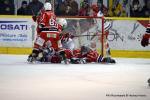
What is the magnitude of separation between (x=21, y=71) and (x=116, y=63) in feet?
9.63

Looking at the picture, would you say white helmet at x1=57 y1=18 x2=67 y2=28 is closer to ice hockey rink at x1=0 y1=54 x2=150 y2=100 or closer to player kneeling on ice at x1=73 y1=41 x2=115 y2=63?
player kneeling on ice at x1=73 y1=41 x2=115 y2=63

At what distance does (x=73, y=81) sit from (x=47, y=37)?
11.1ft

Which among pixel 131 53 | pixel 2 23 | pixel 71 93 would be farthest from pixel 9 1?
pixel 71 93

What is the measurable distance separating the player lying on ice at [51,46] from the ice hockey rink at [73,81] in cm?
41

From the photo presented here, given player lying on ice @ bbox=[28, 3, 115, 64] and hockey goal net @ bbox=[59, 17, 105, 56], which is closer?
player lying on ice @ bbox=[28, 3, 115, 64]

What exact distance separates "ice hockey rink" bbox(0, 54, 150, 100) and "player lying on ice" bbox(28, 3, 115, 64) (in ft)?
1.35

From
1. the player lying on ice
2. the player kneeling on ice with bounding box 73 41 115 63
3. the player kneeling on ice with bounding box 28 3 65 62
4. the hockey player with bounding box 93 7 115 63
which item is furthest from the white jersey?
the hockey player with bounding box 93 7 115 63

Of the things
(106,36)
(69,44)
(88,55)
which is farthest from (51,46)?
(106,36)

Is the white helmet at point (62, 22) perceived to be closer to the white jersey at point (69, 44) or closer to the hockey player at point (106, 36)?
the white jersey at point (69, 44)

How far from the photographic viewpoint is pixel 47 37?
1144 centimetres

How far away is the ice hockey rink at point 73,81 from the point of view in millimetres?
6426

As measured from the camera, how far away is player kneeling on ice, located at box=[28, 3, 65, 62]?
11383mm

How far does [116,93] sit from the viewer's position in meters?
6.68

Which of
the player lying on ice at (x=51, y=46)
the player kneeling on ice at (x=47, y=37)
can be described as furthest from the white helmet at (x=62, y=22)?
the player kneeling on ice at (x=47, y=37)
